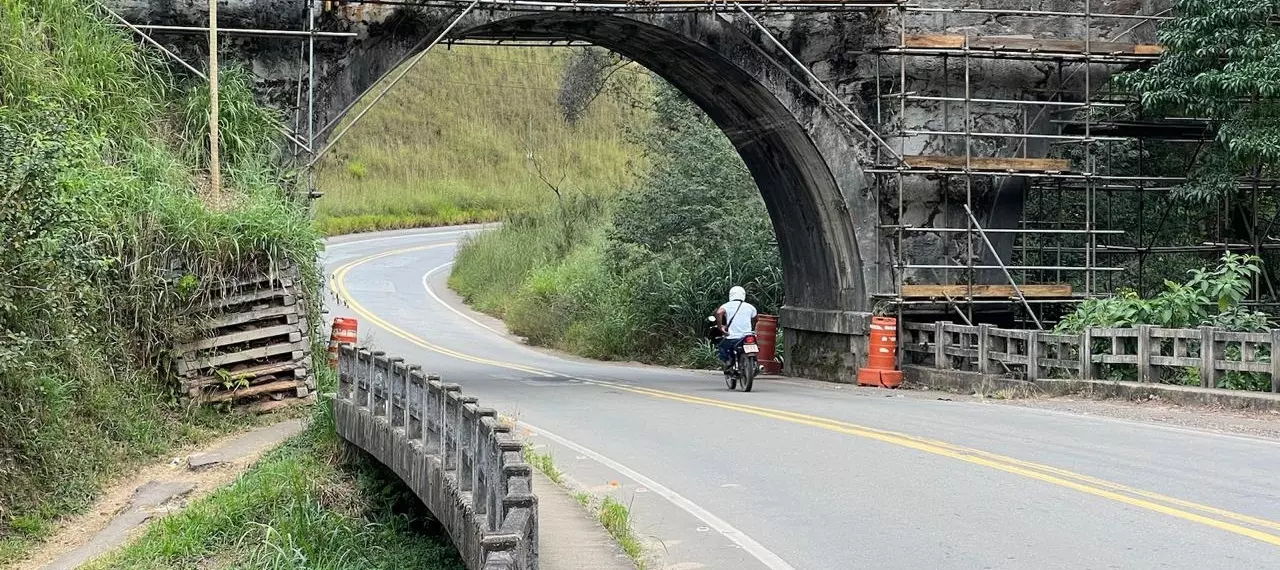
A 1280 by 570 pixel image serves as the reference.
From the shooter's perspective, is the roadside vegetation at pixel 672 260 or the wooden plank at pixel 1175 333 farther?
the roadside vegetation at pixel 672 260

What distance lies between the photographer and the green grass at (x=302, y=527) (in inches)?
429

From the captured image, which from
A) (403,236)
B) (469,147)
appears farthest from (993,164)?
(469,147)

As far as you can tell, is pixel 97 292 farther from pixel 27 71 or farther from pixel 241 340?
pixel 27 71

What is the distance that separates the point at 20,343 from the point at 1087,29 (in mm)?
15033

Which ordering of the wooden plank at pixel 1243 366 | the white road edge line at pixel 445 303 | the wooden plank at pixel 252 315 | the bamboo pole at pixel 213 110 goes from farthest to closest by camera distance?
the white road edge line at pixel 445 303, the bamboo pole at pixel 213 110, the wooden plank at pixel 252 315, the wooden plank at pixel 1243 366

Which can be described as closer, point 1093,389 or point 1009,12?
point 1093,389

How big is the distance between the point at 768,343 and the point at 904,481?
49.7 feet

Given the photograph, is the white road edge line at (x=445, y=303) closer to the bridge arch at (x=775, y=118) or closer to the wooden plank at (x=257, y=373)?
Answer: the bridge arch at (x=775, y=118)

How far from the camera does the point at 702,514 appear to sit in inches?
373

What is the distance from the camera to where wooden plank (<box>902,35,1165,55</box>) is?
2109 cm

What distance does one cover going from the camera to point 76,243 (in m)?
14.3

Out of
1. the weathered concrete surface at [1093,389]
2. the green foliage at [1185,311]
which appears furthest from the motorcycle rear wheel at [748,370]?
the green foliage at [1185,311]

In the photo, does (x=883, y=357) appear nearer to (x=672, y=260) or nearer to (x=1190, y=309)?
(x=1190, y=309)

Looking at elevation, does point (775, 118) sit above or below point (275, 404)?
above
